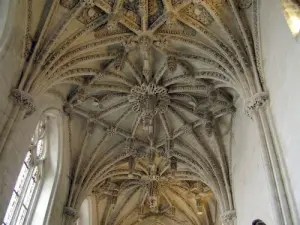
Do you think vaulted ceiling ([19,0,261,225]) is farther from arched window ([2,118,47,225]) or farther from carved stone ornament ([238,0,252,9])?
arched window ([2,118,47,225])

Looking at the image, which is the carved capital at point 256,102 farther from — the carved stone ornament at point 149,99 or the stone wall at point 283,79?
the carved stone ornament at point 149,99

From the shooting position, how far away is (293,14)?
9.52 metres

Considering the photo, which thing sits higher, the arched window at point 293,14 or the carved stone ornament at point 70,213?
the arched window at point 293,14

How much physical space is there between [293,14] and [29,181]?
9.63 meters

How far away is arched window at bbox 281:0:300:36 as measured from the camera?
934cm

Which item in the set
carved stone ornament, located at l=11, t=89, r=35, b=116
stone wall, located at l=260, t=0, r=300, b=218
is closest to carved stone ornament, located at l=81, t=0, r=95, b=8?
carved stone ornament, located at l=11, t=89, r=35, b=116

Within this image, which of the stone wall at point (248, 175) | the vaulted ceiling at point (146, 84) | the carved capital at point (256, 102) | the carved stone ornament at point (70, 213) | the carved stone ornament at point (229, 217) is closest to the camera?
the carved capital at point (256, 102)

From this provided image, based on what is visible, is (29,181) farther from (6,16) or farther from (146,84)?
(6,16)

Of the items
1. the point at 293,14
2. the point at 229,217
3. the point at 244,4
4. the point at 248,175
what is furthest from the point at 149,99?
the point at 293,14

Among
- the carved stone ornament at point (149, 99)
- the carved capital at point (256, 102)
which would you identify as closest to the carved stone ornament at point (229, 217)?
the carved stone ornament at point (149, 99)

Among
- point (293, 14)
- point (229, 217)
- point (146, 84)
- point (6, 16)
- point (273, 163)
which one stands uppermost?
point (146, 84)

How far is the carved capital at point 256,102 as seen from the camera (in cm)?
1139

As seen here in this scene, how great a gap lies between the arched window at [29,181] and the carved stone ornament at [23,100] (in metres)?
2.80

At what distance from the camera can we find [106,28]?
45.6 feet
